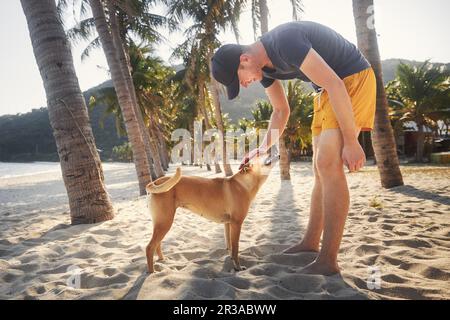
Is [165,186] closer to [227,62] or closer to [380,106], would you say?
[227,62]

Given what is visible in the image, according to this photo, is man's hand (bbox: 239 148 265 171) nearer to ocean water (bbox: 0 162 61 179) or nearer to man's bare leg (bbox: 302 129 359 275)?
man's bare leg (bbox: 302 129 359 275)

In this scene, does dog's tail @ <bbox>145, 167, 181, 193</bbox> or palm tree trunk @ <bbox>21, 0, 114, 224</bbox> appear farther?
palm tree trunk @ <bbox>21, 0, 114, 224</bbox>

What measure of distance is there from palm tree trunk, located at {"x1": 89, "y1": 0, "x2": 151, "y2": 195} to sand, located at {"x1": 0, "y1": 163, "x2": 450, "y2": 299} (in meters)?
4.10

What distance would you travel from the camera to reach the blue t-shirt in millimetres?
2041

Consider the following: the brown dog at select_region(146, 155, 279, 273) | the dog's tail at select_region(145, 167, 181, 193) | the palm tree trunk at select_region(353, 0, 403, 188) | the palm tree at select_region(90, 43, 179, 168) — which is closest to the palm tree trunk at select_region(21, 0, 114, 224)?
the brown dog at select_region(146, 155, 279, 273)

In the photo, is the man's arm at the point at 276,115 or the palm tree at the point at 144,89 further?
the palm tree at the point at 144,89

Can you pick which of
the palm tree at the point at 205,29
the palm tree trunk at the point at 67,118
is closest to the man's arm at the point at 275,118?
the palm tree trunk at the point at 67,118

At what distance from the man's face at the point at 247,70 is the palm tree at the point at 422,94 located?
1935 centimetres

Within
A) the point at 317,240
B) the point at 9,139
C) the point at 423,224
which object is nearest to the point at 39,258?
the point at 317,240

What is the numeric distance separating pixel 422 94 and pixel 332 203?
20351 millimetres

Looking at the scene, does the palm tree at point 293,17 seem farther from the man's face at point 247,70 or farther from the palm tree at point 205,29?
the man's face at point 247,70

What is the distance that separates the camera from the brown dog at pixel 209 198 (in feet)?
8.48

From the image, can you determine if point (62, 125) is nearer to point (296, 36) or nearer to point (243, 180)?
point (243, 180)
